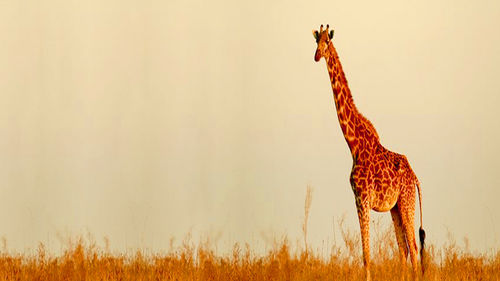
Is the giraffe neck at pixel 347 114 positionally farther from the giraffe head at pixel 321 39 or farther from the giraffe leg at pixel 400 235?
the giraffe leg at pixel 400 235

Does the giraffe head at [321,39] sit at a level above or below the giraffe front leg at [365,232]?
above

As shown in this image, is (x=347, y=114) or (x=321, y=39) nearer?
(x=321, y=39)

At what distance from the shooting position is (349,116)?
9641 millimetres

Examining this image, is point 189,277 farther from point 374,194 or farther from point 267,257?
point 374,194

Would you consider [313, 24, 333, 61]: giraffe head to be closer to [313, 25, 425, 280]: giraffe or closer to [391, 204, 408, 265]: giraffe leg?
[313, 25, 425, 280]: giraffe

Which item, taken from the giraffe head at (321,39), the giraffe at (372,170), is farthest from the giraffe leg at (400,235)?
the giraffe head at (321,39)

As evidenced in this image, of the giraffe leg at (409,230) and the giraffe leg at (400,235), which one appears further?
the giraffe leg at (400,235)

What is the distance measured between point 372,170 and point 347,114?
86 cm

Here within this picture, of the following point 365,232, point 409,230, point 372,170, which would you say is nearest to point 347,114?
point 372,170

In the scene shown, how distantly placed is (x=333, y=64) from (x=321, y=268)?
9.75ft

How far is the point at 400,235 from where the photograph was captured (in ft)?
32.0

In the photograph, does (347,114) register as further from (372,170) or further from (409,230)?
(409,230)

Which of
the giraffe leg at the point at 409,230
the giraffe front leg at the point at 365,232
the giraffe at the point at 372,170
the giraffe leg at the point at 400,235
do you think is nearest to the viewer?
the giraffe front leg at the point at 365,232

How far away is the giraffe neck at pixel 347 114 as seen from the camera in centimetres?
947
